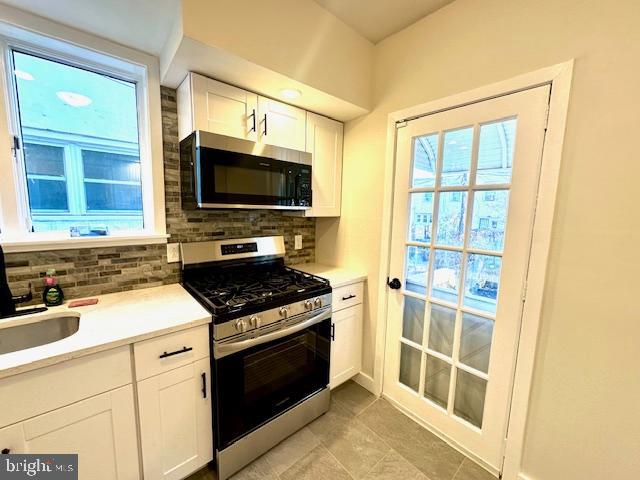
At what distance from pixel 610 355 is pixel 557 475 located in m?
0.68

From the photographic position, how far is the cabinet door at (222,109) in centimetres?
148

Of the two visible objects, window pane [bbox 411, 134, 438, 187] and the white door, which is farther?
window pane [bbox 411, 134, 438, 187]

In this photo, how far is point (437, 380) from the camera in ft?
5.72

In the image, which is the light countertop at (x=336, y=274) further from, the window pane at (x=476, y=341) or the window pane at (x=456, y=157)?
the window pane at (x=456, y=157)

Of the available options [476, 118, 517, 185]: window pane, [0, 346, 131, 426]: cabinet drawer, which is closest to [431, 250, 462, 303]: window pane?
[476, 118, 517, 185]: window pane

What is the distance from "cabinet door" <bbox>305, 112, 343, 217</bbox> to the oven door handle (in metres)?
0.79

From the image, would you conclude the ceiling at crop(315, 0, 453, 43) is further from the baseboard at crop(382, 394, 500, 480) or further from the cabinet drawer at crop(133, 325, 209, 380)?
the baseboard at crop(382, 394, 500, 480)

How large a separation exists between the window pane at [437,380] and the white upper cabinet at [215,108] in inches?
73.9

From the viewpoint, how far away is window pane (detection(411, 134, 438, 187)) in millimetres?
1640

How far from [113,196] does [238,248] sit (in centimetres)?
83

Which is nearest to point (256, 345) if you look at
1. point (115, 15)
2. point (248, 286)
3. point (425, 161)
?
point (248, 286)

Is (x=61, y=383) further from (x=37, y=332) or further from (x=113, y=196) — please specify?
(x=113, y=196)

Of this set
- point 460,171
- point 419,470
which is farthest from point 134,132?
point 419,470

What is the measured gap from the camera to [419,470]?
4.91 ft
